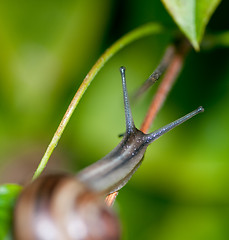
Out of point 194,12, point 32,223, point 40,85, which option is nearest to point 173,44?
point 194,12

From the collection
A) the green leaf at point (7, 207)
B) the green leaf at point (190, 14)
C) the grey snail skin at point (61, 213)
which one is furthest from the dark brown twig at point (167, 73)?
the green leaf at point (7, 207)

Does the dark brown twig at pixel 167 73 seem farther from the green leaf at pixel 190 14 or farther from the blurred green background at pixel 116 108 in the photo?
the blurred green background at pixel 116 108

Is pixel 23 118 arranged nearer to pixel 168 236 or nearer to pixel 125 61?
pixel 125 61

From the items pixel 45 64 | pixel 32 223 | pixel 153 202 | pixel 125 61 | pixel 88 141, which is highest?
pixel 45 64

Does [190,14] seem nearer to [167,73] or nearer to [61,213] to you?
[167,73]

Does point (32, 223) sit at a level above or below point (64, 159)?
below

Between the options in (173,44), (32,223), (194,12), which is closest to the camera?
(32,223)

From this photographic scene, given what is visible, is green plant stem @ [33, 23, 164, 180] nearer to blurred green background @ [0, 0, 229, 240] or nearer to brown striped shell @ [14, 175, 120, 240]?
brown striped shell @ [14, 175, 120, 240]

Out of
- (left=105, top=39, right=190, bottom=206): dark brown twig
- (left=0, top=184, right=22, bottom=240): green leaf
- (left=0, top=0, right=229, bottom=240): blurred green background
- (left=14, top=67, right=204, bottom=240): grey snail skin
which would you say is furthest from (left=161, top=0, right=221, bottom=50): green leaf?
(left=0, top=0, right=229, bottom=240): blurred green background
